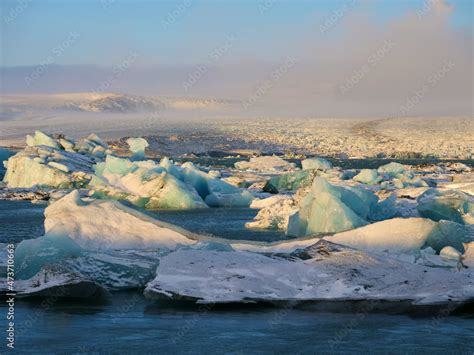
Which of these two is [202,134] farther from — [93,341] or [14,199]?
[93,341]

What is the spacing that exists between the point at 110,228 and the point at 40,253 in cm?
128

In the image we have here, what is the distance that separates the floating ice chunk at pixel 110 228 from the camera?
28.9 ft

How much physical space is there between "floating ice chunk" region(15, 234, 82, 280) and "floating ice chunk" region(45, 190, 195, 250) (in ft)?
1.78

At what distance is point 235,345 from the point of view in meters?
5.72

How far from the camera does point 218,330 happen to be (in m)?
6.16

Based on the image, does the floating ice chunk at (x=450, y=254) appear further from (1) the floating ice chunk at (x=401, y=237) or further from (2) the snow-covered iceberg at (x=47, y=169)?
(2) the snow-covered iceberg at (x=47, y=169)

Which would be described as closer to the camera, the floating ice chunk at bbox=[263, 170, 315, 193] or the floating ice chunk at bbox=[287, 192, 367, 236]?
the floating ice chunk at bbox=[287, 192, 367, 236]

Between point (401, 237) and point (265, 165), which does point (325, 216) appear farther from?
point (265, 165)

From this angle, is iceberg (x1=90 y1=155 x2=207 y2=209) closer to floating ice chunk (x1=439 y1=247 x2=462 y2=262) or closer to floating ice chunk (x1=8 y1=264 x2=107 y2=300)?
floating ice chunk (x1=439 y1=247 x2=462 y2=262)

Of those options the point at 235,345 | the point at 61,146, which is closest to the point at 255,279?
the point at 235,345

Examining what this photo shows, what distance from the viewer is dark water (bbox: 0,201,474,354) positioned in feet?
18.6

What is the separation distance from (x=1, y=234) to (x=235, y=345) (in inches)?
338

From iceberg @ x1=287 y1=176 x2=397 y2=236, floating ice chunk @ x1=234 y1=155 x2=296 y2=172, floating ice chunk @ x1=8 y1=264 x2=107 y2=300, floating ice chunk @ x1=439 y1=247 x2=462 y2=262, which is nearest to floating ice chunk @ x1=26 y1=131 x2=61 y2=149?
floating ice chunk @ x1=234 y1=155 x2=296 y2=172

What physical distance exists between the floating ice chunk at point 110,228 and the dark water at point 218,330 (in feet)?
4.81
